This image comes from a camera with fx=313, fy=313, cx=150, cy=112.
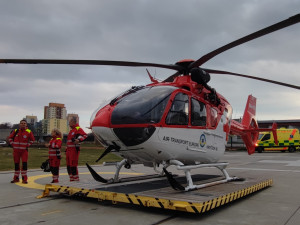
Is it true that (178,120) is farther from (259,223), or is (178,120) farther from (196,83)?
(259,223)

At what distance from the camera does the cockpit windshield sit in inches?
249

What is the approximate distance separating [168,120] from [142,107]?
2.04ft

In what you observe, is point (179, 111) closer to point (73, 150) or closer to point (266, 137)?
point (73, 150)

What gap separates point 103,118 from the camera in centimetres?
659

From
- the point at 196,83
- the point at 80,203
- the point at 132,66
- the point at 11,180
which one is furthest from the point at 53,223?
the point at 11,180

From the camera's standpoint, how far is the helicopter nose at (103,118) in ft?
21.4

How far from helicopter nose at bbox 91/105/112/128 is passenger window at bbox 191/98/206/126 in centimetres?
195

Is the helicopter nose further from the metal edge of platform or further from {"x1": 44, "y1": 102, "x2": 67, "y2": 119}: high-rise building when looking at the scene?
{"x1": 44, "y1": 102, "x2": 67, "y2": 119}: high-rise building

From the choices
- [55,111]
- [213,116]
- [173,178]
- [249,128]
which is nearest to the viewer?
[173,178]

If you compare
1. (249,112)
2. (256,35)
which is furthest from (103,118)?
(249,112)

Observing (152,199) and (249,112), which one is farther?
(249,112)

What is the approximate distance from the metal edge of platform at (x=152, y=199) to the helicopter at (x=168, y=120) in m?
0.77

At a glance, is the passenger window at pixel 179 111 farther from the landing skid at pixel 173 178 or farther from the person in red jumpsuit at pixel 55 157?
the person in red jumpsuit at pixel 55 157

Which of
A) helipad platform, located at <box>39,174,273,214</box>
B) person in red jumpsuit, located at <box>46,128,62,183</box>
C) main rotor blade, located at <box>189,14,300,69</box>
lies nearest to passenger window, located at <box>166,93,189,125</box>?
main rotor blade, located at <box>189,14,300,69</box>
